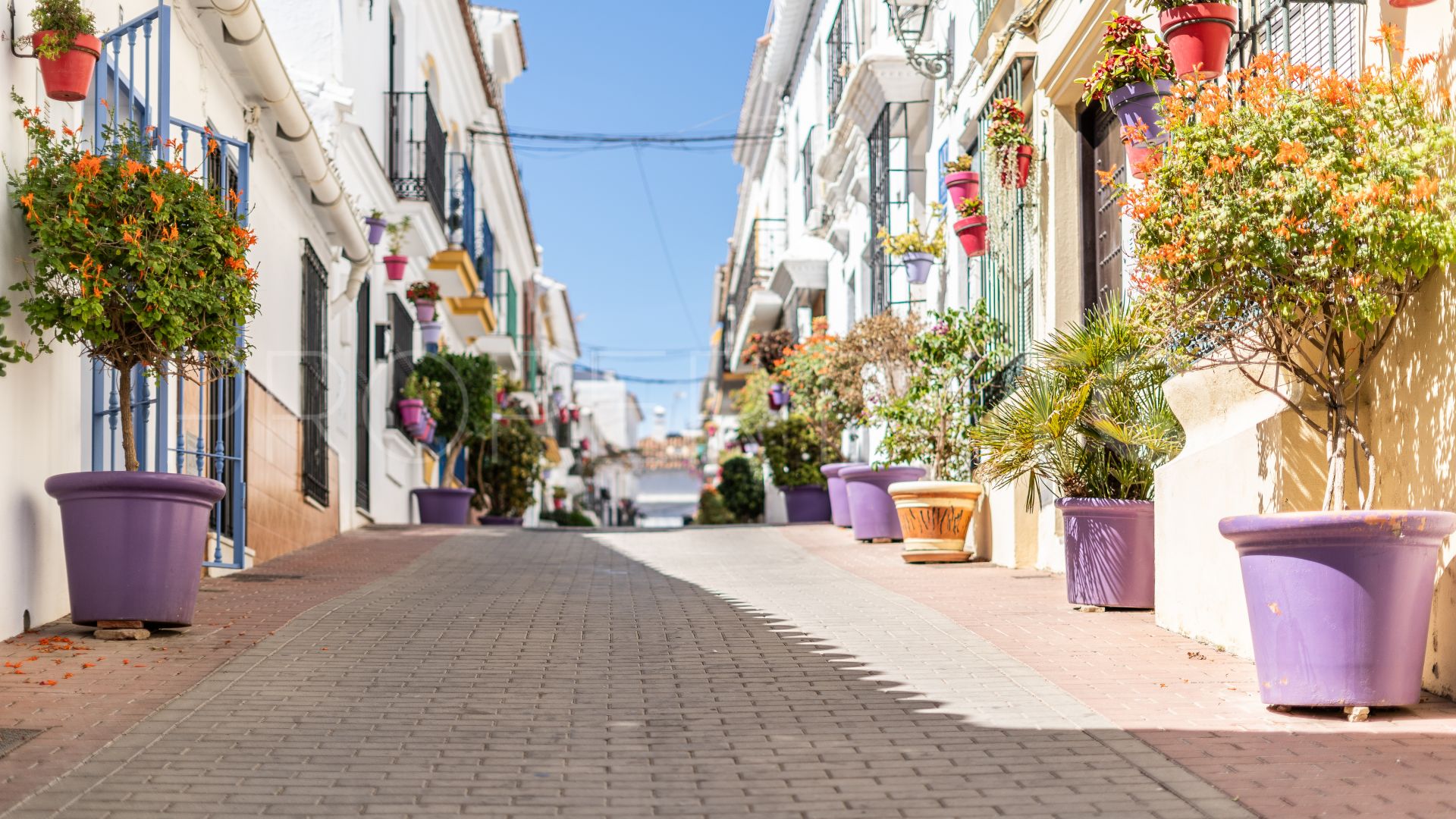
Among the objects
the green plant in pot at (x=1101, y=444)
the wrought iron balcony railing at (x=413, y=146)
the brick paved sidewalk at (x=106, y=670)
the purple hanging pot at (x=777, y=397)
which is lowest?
the brick paved sidewalk at (x=106, y=670)

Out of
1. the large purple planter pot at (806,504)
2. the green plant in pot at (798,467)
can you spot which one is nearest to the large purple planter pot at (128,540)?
the green plant in pot at (798,467)

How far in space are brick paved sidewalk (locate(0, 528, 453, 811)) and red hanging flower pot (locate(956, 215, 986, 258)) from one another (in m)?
5.67

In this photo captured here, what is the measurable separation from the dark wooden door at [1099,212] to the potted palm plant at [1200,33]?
11.8 ft

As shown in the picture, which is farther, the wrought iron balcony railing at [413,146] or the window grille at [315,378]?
the wrought iron balcony railing at [413,146]

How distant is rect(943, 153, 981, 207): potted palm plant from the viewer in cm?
1311

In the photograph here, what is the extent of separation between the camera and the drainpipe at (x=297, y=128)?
10.9m

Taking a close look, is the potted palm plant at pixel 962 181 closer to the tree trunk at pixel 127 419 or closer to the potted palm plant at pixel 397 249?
the tree trunk at pixel 127 419

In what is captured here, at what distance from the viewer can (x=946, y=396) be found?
13.9 m

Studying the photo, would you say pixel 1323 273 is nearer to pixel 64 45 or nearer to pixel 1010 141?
pixel 64 45

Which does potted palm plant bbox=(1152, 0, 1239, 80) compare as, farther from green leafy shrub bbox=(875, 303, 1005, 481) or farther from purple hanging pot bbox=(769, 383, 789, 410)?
purple hanging pot bbox=(769, 383, 789, 410)

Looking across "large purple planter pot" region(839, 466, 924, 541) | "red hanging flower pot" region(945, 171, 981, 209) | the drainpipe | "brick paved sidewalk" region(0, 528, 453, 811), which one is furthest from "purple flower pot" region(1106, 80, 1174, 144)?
"large purple planter pot" region(839, 466, 924, 541)

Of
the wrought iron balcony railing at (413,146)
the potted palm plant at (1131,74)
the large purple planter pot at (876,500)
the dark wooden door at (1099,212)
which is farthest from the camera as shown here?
the wrought iron balcony railing at (413,146)

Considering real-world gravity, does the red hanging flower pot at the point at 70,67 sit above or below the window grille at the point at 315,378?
above

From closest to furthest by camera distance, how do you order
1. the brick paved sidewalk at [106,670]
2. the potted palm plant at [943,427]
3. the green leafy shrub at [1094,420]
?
the brick paved sidewalk at [106,670]
the green leafy shrub at [1094,420]
the potted palm plant at [943,427]
